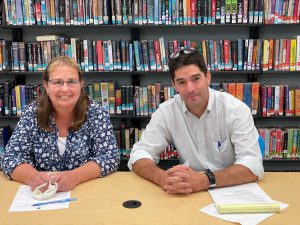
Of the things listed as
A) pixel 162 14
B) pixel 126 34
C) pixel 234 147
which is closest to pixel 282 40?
pixel 162 14

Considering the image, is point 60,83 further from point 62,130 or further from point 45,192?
point 45,192

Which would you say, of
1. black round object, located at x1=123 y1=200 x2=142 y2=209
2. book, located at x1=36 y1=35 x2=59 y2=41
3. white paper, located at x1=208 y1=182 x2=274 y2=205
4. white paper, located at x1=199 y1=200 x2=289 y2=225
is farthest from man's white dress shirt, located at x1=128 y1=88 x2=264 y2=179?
book, located at x1=36 y1=35 x2=59 y2=41

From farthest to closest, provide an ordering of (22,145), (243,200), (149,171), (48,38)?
(48,38) → (22,145) → (149,171) → (243,200)

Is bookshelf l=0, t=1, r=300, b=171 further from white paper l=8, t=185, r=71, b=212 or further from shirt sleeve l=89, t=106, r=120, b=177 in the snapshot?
white paper l=8, t=185, r=71, b=212

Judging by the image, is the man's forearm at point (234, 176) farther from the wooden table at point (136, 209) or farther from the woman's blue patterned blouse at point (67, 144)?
the woman's blue patterned blouse at point (67, 144)

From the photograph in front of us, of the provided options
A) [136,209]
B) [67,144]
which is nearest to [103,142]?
[67,144]

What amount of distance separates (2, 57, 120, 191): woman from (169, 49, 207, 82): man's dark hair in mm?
456

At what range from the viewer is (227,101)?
1.90 metres

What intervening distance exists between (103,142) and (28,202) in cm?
54

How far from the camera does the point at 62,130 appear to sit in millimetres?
1899

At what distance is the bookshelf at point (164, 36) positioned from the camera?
3.45 m

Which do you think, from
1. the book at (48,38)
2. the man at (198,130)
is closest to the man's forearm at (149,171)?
the man at (198,130)

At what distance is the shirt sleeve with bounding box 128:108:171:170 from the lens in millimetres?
1890

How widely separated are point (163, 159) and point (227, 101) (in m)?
1.67
